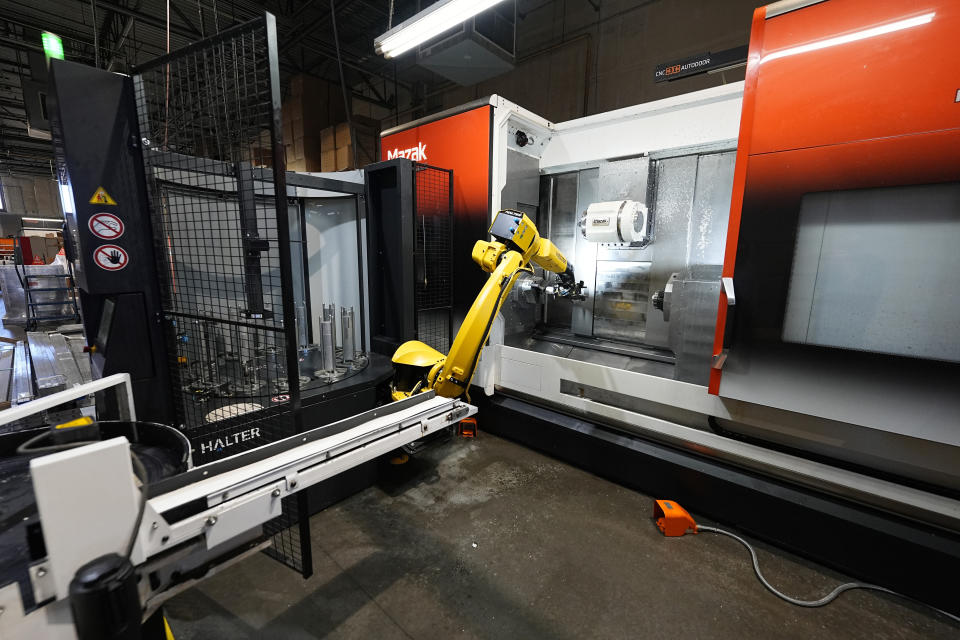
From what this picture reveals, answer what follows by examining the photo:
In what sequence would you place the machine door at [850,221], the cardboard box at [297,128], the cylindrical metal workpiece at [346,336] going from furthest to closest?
the cardboard box at [297,128] < the cylindrical metal workpiece at [346,336] < the machine door at [850,221]

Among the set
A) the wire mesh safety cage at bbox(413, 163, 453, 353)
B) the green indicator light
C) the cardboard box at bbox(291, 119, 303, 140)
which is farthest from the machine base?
the cardboard box at bbox(291, 119, 303, 140)

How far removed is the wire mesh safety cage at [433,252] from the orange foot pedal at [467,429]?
76 centimetres

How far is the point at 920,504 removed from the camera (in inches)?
67.2

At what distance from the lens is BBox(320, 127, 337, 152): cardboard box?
17.7ft

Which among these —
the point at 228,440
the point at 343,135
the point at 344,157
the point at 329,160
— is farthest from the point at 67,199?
the point at 329,160

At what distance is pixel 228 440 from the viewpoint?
179 centimetres

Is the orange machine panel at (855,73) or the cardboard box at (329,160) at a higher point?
the cardboard box at (329,160)

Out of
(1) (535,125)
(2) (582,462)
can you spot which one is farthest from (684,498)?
(1) (535,125)

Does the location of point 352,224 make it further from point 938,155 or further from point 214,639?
point 938,155

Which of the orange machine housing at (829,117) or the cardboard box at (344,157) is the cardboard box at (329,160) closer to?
the cardboard box at (344,157)

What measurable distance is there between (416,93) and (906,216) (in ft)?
24.1

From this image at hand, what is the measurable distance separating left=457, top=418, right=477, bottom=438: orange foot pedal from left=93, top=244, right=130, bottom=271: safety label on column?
2.51 metres

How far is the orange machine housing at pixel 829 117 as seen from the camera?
4.59ft

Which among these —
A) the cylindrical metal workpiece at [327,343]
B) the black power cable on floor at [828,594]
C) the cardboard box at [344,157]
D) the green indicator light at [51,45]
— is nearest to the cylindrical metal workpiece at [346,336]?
the cylindrical metal workpiece at [327,343]
